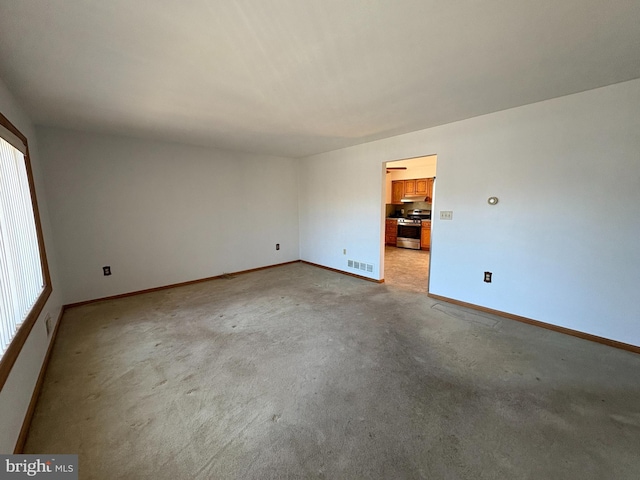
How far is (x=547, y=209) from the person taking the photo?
268 centimetres

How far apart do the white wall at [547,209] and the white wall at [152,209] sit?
3.02m

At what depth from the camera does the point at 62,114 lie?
9.08 feet

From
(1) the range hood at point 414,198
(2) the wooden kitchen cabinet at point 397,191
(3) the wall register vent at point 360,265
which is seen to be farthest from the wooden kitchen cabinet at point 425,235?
(3) the wall register vent at point 360,265

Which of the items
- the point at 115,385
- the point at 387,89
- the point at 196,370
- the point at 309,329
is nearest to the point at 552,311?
the point at 309,329

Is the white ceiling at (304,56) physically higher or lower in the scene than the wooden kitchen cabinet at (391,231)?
higher

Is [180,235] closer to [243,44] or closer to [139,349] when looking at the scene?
[139,349]

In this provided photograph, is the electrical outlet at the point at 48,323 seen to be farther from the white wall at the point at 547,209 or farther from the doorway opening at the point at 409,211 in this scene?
the doorway opening at the point at 409,211

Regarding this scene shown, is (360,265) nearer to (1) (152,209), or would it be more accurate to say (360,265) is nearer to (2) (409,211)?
(1) (152,209)

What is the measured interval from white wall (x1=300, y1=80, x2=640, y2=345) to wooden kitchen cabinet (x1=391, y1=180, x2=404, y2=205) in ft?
13.1

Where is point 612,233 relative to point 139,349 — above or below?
above

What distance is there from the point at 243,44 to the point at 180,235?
11.5 feet

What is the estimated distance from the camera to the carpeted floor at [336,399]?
1.35 meters

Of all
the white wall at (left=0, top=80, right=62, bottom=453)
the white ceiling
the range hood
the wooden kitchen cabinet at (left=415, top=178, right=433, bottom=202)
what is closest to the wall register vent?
the white ceiling

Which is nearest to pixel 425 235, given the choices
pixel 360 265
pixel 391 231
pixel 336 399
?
pixel 391 231
